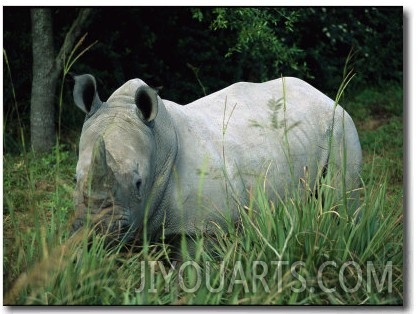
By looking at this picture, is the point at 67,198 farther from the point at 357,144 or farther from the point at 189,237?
the point at 357,144

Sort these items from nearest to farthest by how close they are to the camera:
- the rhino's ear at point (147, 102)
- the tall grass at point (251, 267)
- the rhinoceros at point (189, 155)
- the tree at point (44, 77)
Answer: the tall grass at point (251, 267)
the rhinoceros at point (189, 155)
the rhino's ear at point (147, 102)
the tree at point (44, 77)

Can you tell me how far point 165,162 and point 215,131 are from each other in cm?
53

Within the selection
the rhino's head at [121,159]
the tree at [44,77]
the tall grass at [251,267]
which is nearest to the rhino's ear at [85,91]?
the rhino's head at [121,159]

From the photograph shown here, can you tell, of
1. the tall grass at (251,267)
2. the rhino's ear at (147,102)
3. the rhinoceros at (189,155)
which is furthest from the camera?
the rhino's ear at (147,102)

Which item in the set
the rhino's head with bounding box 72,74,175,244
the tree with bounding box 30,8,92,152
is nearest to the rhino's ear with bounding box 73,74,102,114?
the rhino's head with bounding box 72,74,175,244

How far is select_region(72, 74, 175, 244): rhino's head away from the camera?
13.5 feet

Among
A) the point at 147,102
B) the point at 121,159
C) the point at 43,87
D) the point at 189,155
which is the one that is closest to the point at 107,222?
the point at 121,159

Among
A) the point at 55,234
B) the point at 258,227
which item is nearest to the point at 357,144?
the point at 258,227

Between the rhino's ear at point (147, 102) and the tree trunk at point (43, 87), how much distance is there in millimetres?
3250

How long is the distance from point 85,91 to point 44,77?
3251 millimetres

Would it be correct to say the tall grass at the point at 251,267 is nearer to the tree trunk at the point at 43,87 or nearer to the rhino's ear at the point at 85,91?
the rhino's ear at the point at 85,91

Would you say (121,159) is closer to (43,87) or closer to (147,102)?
(147,102)

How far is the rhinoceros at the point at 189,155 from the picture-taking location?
4211 mm

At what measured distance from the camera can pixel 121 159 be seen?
→ 4289 millimetres
